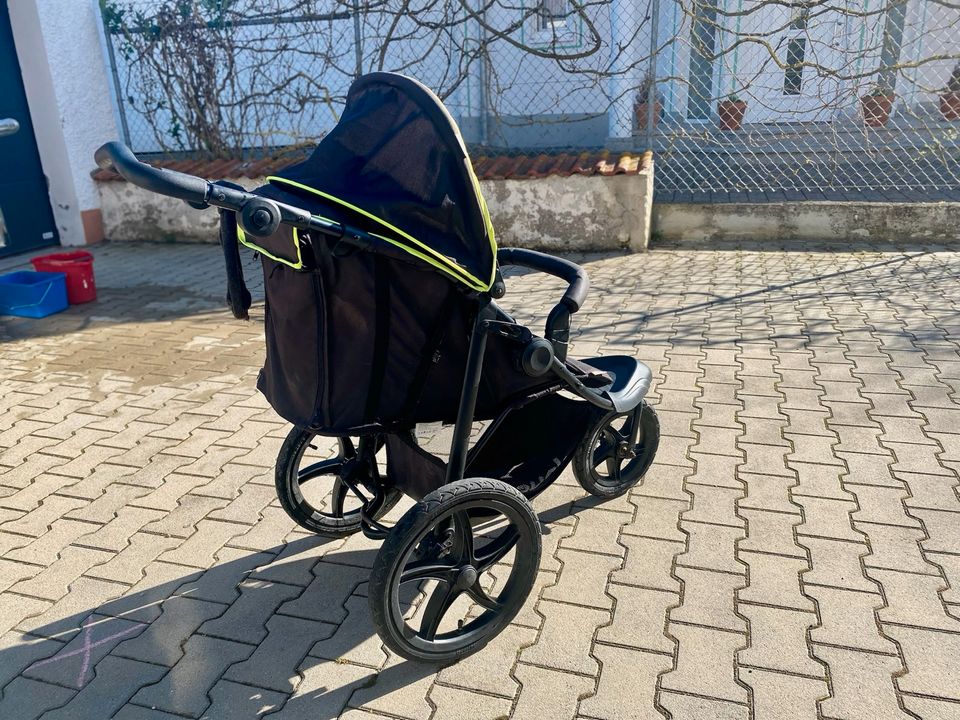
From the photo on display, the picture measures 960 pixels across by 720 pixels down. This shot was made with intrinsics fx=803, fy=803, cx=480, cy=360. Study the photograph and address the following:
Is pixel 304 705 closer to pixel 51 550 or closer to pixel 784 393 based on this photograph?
pixel 51 550

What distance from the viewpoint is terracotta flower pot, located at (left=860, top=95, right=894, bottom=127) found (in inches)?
344

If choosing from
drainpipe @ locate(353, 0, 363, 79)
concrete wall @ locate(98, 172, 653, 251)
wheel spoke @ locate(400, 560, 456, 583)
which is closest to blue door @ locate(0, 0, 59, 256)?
drainpipe @ locate(353, 0, 363, 79)

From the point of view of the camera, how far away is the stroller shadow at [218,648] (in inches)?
91.5

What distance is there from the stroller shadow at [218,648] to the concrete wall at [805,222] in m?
5.81

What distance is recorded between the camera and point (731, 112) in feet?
31.3

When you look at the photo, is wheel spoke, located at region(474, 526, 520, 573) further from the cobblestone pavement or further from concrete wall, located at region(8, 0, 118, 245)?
concrete wall, located at region(8, 0, 118, 245)

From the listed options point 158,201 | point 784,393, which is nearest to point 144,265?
point 158,201

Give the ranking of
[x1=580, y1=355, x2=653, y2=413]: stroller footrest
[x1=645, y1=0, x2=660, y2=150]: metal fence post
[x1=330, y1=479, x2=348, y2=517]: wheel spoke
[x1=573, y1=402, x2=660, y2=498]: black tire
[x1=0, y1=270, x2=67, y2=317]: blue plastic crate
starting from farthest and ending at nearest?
[x1=645, y1=0, x2=660, y2=150]: metal fence post → [x1=0, y1=270, x2=67, y2=317]: blue plastic crate → [x1=573, y1=402, x2=660, y2=498]: black tire → [x1=330, y1=479, x2=348, y2=517]: wheel spoke → [x1=580, y1=355, x2=653, y2=413]: stroller footrest

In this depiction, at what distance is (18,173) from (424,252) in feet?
24.8

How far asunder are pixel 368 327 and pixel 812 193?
23.3 ft

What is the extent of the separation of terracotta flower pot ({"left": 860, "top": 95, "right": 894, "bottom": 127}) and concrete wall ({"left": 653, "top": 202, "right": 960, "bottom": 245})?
70.6 inches

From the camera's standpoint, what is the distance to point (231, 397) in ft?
14.8

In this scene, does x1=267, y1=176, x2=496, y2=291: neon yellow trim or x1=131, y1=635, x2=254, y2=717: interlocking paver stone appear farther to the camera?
x1=131, y1=635, x2=254, y2=717: interlocking paver stone

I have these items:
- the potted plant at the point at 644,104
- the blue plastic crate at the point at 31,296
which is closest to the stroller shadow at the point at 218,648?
the blue plastic crate at the point at 31,296
